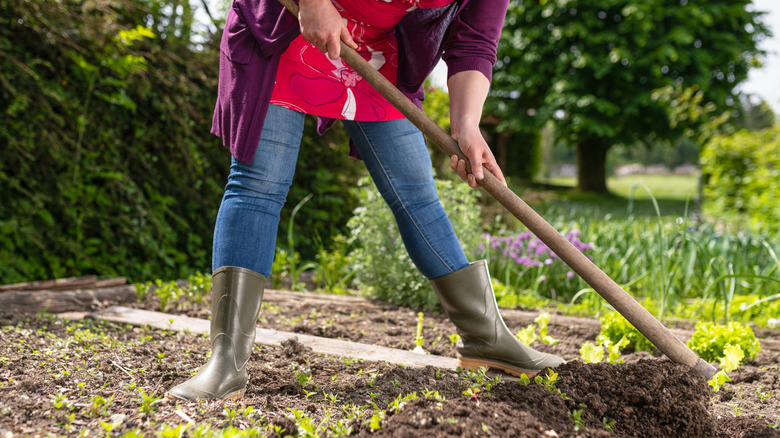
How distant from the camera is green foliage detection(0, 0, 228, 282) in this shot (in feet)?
9.73

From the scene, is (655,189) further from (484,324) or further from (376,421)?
(376,421)

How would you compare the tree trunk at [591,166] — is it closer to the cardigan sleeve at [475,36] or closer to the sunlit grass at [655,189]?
the sunlit grass at [655,189]

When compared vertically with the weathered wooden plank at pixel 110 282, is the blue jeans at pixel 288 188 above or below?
above

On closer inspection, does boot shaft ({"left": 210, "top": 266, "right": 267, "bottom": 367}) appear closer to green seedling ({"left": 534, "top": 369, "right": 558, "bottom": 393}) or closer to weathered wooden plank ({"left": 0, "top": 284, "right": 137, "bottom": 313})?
green seedling ({"left": 534, "top": 369, "right": 558, "bottom": 393})

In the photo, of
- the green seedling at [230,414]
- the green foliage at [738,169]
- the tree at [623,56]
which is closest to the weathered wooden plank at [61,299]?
the green seedling at [230,414]

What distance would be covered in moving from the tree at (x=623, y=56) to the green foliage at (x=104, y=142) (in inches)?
390

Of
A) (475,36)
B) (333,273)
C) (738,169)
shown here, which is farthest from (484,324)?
(738,169)

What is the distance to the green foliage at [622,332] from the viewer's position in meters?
2.09

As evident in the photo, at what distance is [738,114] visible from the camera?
1249cm

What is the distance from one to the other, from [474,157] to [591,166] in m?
15.1

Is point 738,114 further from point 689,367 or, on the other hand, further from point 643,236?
point 689,367

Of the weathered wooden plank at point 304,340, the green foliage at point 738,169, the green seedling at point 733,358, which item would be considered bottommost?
the weathered wooden plank at point 304,340

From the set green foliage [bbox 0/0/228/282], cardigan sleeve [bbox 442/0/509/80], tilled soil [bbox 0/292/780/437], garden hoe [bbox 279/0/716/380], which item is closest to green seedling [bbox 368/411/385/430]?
tilled soil [bbox 0/292/780/437]

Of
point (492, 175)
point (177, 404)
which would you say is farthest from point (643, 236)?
point (177, 404)
